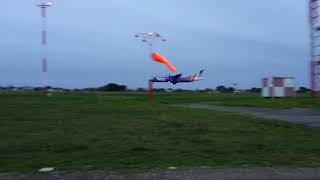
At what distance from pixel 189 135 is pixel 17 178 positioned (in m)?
7.01

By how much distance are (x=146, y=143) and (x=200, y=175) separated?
409 cm

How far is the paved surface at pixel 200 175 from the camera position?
33.3 ft

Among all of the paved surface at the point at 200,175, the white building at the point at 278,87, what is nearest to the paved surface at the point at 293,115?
the paved surface at the point at 200,175

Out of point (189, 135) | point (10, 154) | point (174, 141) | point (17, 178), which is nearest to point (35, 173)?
point (17, 178)

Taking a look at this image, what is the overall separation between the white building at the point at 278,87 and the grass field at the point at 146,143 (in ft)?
115

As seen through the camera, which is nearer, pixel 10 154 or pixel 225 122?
pixel 10 154

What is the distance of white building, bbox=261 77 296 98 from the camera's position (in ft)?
181

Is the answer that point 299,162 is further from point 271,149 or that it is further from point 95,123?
point 95,123

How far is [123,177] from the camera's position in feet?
33.5

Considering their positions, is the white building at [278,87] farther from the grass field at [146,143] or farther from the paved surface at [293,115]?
the grass field at [146,143]

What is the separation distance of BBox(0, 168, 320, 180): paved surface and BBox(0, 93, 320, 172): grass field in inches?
21.2

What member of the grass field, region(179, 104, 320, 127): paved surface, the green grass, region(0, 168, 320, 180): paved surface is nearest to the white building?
the green grass

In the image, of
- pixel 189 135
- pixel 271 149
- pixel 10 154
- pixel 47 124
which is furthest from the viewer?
pixel 47 124

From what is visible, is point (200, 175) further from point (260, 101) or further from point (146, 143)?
point (260, 101)
